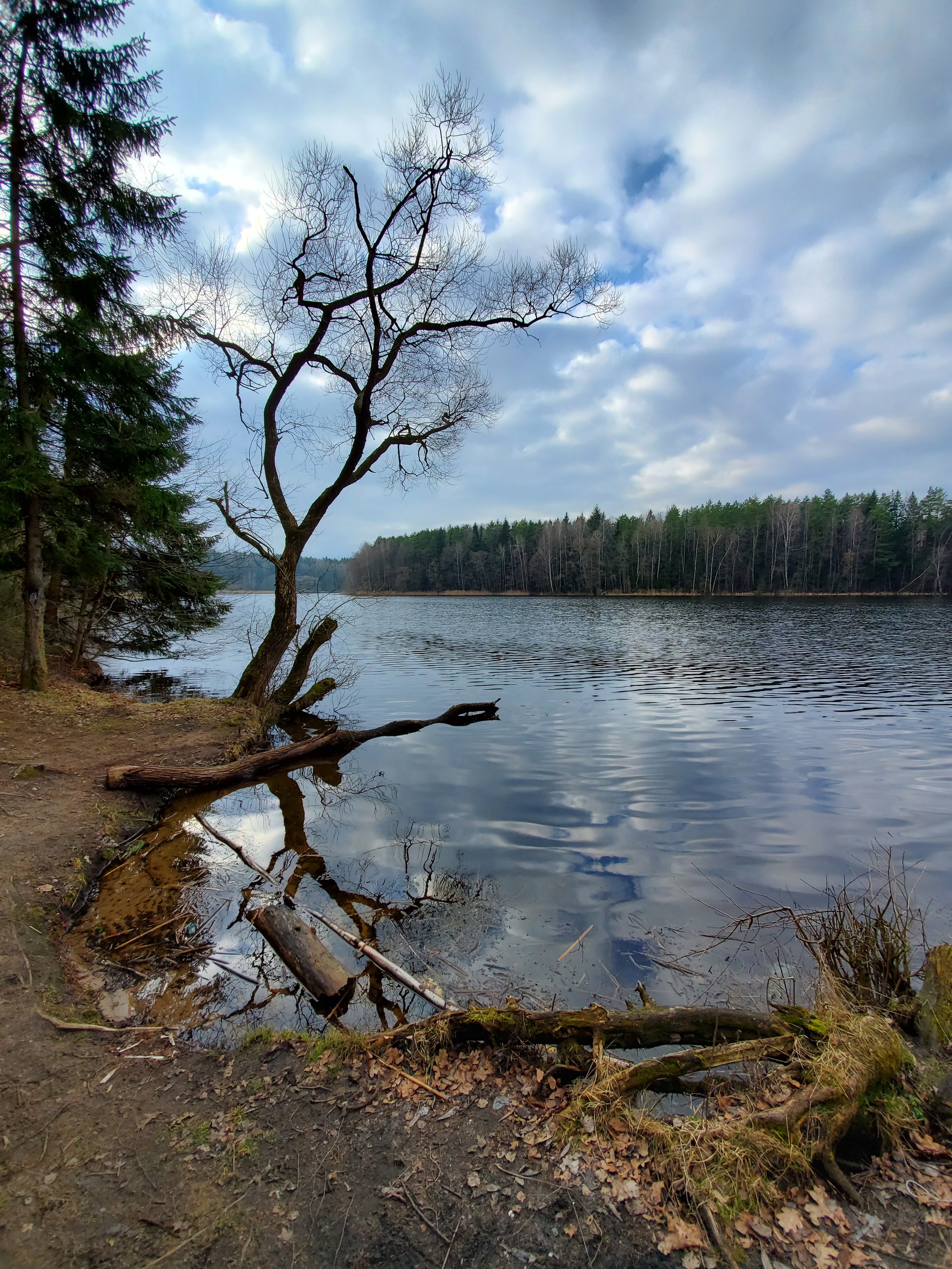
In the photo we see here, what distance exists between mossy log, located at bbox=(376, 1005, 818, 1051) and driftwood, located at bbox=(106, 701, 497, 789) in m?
6.19

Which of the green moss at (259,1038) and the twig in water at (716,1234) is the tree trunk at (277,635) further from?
the twig in water at (716,1234)

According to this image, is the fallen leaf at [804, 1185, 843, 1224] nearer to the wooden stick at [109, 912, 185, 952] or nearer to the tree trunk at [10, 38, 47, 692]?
the wooden stick at [109, 912, 185, 952]

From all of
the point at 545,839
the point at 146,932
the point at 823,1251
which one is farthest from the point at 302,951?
the point at 545,839

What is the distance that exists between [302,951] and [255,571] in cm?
1518

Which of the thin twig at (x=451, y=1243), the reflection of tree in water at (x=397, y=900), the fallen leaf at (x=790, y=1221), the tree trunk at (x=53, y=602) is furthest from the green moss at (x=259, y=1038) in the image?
the tree trunk at (x=53, y=602)

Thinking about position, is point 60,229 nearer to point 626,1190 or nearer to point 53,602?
point 53,602

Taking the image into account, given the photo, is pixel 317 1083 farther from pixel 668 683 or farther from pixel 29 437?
pixel 668 683

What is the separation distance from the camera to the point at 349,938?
14.9ft

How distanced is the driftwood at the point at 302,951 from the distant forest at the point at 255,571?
1027 centimetres

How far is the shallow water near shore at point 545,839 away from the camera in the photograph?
15.8 ft

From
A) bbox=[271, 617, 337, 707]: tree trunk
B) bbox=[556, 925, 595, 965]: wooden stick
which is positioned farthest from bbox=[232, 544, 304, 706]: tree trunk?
bbox=[556, 925, 595, 965]: wooden stick

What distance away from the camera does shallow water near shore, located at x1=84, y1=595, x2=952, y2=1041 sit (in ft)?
15.8

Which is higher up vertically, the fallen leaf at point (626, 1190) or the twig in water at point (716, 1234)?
the twig in water at point (716, 1234)

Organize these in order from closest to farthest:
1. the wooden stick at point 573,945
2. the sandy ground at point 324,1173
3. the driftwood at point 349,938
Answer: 1. the sandy ground at point 324,1173
2. the driftwood at point 349,938
3. the wooden stick at point 573,945
